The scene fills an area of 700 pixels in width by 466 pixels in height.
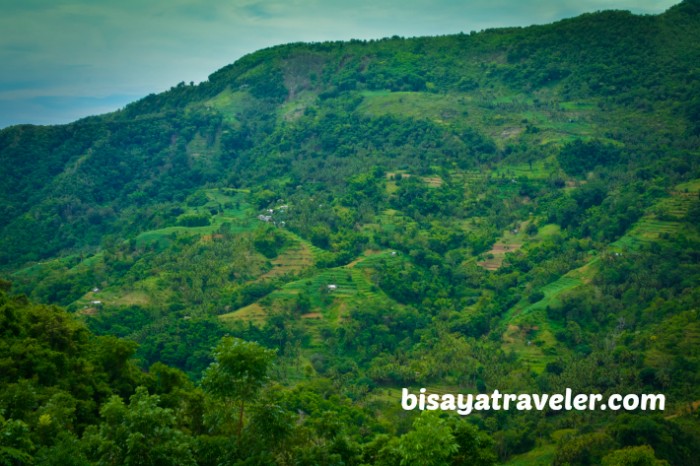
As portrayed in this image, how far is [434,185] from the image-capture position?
55719 mm

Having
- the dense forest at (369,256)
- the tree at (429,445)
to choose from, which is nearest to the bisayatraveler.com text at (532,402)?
the dense forest at (369,256)

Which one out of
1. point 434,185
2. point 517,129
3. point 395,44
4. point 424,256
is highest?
point 395,44

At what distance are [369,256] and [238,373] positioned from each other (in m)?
32.0

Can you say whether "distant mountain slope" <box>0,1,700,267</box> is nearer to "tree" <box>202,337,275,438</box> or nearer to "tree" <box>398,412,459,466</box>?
"tree" <box>202,337,275,438</box>

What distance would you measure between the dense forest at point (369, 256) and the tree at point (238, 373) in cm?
5

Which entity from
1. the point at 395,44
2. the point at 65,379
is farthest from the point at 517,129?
the point at 65,379

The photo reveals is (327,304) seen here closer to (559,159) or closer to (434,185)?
(434,185)

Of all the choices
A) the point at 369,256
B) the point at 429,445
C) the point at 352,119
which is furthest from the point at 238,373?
the point at 352,119

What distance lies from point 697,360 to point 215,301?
83.9 ft

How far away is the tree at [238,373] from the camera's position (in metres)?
15.5

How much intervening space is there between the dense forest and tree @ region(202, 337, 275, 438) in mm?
52

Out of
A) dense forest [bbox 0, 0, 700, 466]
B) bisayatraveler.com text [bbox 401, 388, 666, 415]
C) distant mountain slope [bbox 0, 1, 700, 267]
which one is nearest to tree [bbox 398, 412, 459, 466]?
dense forest [bbox 0, 0, 700, 466]

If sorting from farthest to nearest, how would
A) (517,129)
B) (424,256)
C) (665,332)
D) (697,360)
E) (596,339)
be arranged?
1. (517,129)
2. (424,256)
3. (596,339)
4. (665,332)
5. (697,360)

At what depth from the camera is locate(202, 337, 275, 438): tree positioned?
612 inches
